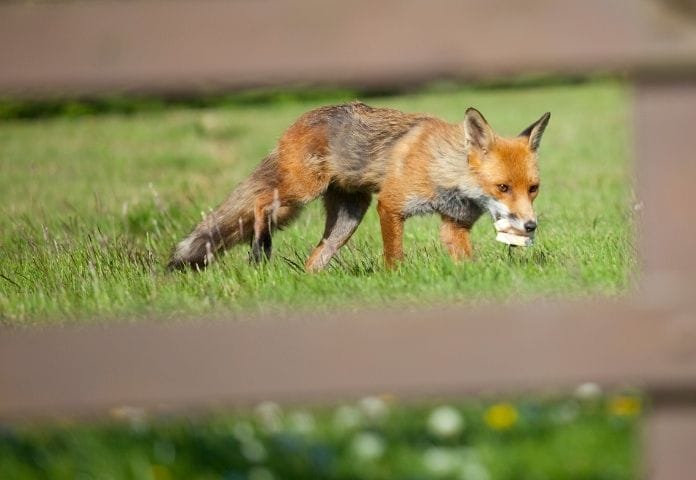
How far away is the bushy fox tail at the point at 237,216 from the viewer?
7207 mm

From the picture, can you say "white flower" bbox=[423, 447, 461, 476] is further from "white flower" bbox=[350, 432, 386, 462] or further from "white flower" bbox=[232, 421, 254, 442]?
"white flower" bbox=[232, 421, 254, 442]

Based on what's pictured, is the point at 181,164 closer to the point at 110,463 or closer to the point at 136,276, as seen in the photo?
the point at 136,276

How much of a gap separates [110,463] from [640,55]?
1827 millimetres

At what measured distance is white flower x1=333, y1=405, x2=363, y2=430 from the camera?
3.61 m

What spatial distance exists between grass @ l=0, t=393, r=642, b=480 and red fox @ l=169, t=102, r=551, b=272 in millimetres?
3161

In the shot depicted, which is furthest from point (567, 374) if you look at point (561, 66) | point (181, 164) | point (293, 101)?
point (293, 101)

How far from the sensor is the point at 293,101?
18.2 metres

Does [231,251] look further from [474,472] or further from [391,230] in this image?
[474,472]

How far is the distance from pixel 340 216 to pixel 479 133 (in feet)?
3.59

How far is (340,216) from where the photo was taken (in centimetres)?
761

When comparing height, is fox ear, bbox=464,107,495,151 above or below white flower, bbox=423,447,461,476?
above

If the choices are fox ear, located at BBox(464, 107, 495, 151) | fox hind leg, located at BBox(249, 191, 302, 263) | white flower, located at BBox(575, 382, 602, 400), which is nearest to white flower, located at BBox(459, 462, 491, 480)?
white flower, located at BBox(575, 382, 602, 400)

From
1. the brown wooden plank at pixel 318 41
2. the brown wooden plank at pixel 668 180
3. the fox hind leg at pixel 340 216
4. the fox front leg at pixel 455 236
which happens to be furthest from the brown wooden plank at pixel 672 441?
the fox hind leg at pixel 340 216

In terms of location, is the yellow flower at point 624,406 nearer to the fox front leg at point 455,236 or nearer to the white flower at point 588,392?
the white flower at point 588,392
